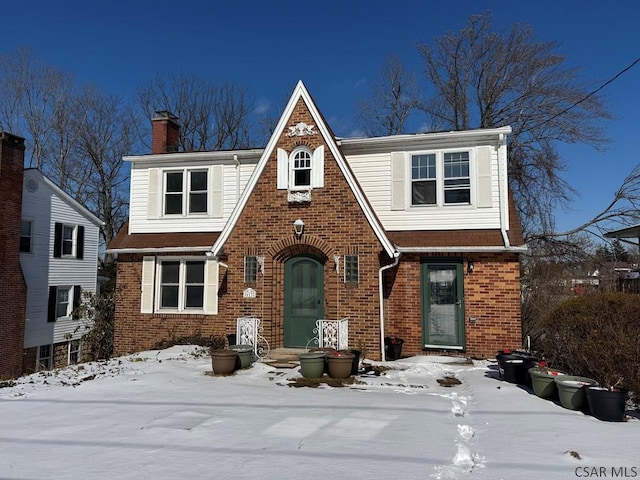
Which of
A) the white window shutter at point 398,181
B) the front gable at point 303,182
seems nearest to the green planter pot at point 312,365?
the front gable at point 303,182

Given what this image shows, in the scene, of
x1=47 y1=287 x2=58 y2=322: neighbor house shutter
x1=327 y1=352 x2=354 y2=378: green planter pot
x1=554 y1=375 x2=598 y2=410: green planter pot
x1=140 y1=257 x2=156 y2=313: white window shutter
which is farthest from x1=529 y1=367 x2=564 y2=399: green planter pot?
x1=47 y1=287 x2=58 y2=322: neighbor house shutter

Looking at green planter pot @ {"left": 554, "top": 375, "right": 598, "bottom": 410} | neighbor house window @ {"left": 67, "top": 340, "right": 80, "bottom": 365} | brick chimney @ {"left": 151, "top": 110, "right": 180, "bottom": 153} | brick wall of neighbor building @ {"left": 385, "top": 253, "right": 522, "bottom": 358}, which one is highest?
brick chimney @ {"left": 151, "top": 110, "right": 180, "bottom": 153}

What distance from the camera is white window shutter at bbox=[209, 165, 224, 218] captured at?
14555mm

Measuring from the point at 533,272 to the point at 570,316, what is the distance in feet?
35.1

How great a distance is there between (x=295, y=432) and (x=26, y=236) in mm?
22749

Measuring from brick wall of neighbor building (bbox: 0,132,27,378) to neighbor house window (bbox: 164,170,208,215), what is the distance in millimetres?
10620

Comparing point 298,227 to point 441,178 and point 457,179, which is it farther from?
point 457,179

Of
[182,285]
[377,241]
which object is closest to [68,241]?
[182,285]

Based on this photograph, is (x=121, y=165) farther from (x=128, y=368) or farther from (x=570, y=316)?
(x=570, y=316)

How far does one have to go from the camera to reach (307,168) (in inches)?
476

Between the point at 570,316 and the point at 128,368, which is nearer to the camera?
the point at 570,316

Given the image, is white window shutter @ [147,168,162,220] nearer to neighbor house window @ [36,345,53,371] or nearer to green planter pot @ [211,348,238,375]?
green planter pot @ [211,348,238,375]

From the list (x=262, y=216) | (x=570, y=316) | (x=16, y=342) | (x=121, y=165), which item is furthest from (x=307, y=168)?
(x=121, y=165)

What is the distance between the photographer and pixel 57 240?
82.4ft
